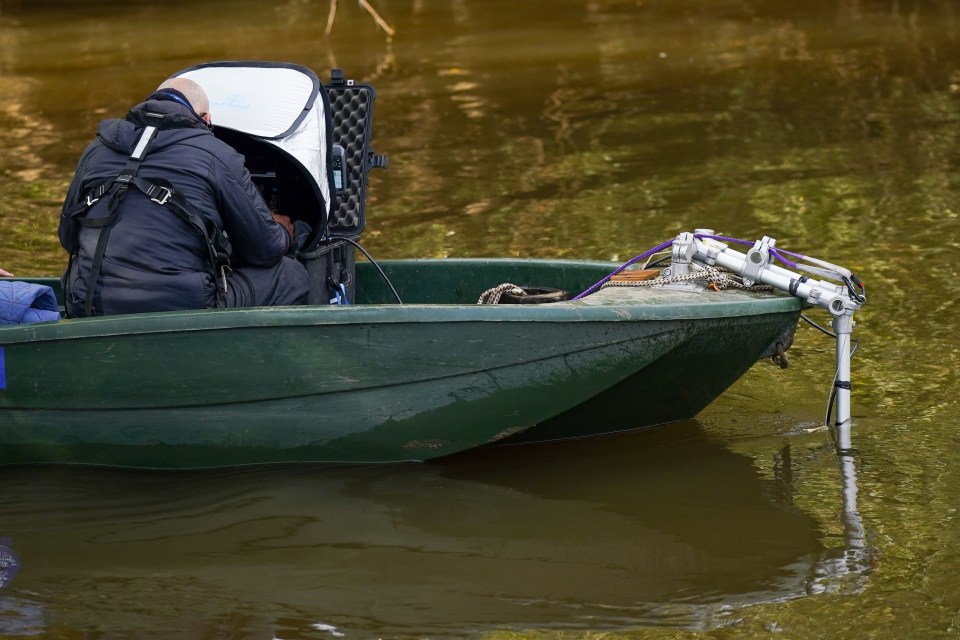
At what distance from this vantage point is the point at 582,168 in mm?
10461

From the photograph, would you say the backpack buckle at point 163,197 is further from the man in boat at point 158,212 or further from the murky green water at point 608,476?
the murky green water at point 608,476

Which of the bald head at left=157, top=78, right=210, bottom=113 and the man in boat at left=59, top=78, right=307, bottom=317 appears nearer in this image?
the man in boat at left=59, top=78, right=307, bottom=317

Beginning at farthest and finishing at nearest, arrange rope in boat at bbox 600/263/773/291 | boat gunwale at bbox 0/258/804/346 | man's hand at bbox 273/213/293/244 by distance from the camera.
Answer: man's hand at bbox 273/213/293/244 → rope in boat at bbox 600/263/773/291 → boat gunwale at bbox 0/258/804/346

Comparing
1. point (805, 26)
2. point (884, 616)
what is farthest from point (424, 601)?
point (805, 26)

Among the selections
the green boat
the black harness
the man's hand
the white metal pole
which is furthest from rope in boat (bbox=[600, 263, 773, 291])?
the black harness

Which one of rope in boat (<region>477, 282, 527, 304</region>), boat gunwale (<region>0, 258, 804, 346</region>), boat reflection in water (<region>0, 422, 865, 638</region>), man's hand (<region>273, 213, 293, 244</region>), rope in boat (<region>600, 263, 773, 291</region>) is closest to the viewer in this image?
boat reflection in water (<region>0, 422, 865, 638</region>)

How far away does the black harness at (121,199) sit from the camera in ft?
16.1

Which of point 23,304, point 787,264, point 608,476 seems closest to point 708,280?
point 787,264

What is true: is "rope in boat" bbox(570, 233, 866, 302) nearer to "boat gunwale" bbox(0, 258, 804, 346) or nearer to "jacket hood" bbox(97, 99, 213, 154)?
"boat gunwale" bbox(0, 258, 804, 346)

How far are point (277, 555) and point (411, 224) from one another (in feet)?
15.1

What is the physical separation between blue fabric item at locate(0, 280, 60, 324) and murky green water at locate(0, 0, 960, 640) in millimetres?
611

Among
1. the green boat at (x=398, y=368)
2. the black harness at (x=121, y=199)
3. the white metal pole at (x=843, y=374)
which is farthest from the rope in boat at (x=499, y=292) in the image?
the white metal pole at (x=843, y=374)

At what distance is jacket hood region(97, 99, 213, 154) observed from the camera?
16.2 feet

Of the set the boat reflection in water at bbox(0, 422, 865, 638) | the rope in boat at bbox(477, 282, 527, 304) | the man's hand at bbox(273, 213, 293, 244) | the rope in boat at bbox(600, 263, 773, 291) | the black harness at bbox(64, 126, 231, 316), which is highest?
the black harness at bbox(64, 126, 231, 316)
